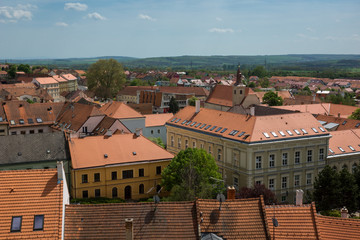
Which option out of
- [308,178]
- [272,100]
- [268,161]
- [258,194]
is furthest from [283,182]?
[272,100]

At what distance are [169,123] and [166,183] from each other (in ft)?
63.5

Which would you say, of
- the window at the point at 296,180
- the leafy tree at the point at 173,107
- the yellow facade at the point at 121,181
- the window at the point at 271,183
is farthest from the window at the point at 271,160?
the leafy tree at the point at 173,107

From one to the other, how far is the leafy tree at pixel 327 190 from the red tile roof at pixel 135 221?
2406cm

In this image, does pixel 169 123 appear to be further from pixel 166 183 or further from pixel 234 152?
pixel 166 183

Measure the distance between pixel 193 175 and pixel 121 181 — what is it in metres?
10.6

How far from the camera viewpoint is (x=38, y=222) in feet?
73.0

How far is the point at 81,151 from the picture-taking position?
4928 centimetres

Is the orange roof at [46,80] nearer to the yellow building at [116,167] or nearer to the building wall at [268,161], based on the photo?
the yellow building at [116,167]

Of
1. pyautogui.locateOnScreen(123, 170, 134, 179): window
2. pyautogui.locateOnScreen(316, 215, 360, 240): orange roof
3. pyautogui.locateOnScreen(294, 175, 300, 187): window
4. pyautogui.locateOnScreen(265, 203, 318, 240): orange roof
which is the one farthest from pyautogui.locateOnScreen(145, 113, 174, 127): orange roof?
pyautogui.locateOnScreen(316, 215, 360, 240): orange roof

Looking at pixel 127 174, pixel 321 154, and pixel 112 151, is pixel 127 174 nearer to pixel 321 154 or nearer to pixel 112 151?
pixel 112 151

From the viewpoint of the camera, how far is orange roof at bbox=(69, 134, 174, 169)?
159 ft

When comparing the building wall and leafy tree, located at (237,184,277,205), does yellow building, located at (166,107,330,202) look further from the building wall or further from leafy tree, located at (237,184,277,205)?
leafy tree, located at (237,184,277,205)

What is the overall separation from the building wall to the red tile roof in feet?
84.8

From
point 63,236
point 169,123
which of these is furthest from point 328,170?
point 63,236
